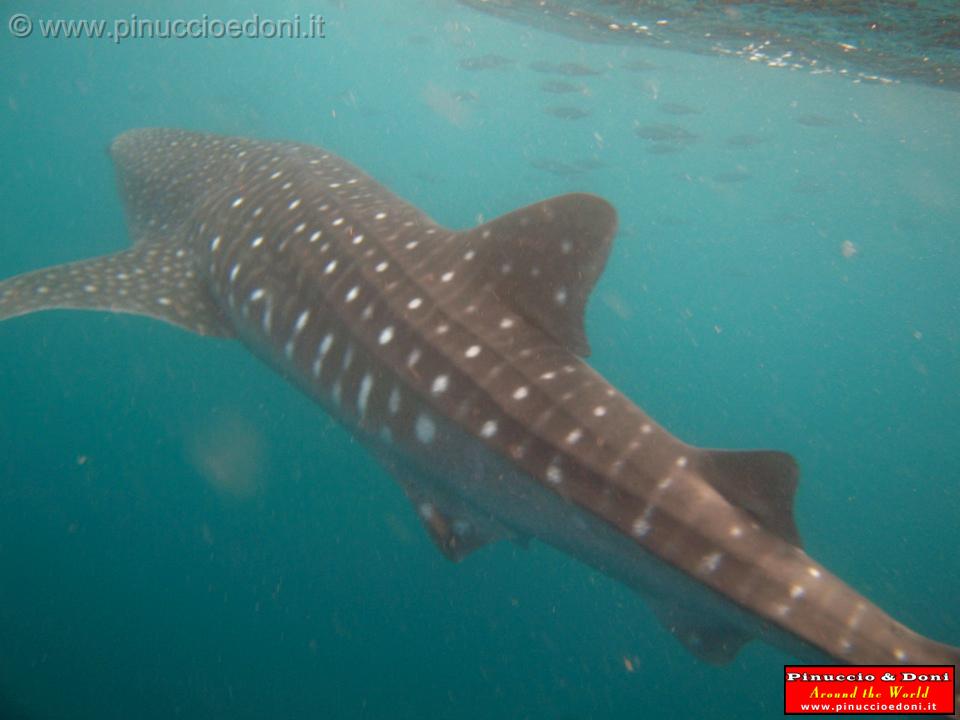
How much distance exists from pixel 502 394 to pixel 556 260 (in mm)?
1009

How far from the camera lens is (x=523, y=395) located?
2.98 metres

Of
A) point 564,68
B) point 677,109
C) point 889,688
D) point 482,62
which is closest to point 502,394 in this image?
point 889,688

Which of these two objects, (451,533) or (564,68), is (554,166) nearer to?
(564,68)

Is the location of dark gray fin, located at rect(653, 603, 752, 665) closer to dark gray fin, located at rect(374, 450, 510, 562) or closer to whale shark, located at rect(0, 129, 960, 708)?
whale shark, located at rect(0, 129, 960, 708)

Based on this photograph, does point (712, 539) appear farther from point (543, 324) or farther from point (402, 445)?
point (402, 445)

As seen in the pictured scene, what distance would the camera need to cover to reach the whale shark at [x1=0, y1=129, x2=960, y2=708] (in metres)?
2.49

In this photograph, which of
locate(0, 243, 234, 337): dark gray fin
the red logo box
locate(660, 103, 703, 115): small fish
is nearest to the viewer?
the red logo box

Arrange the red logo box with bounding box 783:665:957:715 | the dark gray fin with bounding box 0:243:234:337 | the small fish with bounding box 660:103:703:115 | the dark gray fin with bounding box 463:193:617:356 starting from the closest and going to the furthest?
the red logo box with bounding box 783:665:957:715
the dark gray fin with bounding box 463:193:617:356
the dark gray fin with bounding box 0:243:234:337
the small fish with bounding box 660:103:703:115

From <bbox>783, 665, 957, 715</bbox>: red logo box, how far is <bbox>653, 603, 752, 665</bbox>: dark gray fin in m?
0.38

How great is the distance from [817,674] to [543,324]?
91.3 inches

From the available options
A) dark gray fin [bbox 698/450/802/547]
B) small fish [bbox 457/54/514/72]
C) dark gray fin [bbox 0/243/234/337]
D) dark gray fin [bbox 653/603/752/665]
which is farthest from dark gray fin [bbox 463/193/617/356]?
small fish [bbox 457/54/514/72]

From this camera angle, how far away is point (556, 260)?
3428 millimetres

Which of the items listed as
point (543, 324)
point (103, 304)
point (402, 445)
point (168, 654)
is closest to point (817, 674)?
point (543, 324)

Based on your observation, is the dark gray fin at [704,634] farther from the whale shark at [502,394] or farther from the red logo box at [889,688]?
the red logo box at [889,688]
